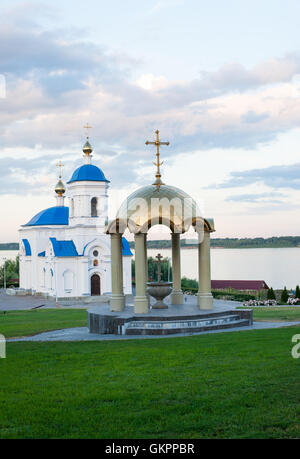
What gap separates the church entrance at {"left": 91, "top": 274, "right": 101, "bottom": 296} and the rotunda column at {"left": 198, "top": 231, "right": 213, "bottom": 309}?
88.5ft

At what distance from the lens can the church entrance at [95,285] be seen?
4362 centimetres

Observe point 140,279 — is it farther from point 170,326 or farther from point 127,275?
point 127,275

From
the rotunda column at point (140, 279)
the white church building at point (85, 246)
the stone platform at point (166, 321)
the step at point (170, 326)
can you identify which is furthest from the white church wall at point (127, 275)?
the step at point (170, 326)

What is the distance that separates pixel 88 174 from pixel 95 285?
936 centimetres

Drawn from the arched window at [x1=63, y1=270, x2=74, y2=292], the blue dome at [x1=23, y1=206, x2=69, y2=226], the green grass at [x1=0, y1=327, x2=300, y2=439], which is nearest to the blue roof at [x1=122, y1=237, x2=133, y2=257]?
the arched window at [x1=63, y1=270, x2=74, y2=292]

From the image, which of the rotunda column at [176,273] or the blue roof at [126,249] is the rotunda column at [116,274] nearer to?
the rotunda column at [176,273]

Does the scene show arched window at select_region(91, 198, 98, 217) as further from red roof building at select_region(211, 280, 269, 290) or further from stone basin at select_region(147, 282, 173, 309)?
stone basin at select_region(147, 282, 173, 309)

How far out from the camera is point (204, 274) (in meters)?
17.5

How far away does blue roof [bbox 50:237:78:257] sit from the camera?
43250 mm

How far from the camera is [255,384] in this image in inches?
307

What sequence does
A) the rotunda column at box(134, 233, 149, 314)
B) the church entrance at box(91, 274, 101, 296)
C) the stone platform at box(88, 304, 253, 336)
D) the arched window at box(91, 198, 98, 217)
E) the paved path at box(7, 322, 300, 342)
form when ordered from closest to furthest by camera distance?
the paved path at box(7, 322, 300, 342) < the stone platform at box(88, 304, 253, 336) < the rotunda column at box(134, 233, 149, 314) < the church entrance at box(91, 274, 101, 296) < the arched window at box(91, 198, 98, 217)

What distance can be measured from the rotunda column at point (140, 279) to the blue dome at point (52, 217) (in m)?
33.9

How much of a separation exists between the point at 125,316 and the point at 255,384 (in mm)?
8450
